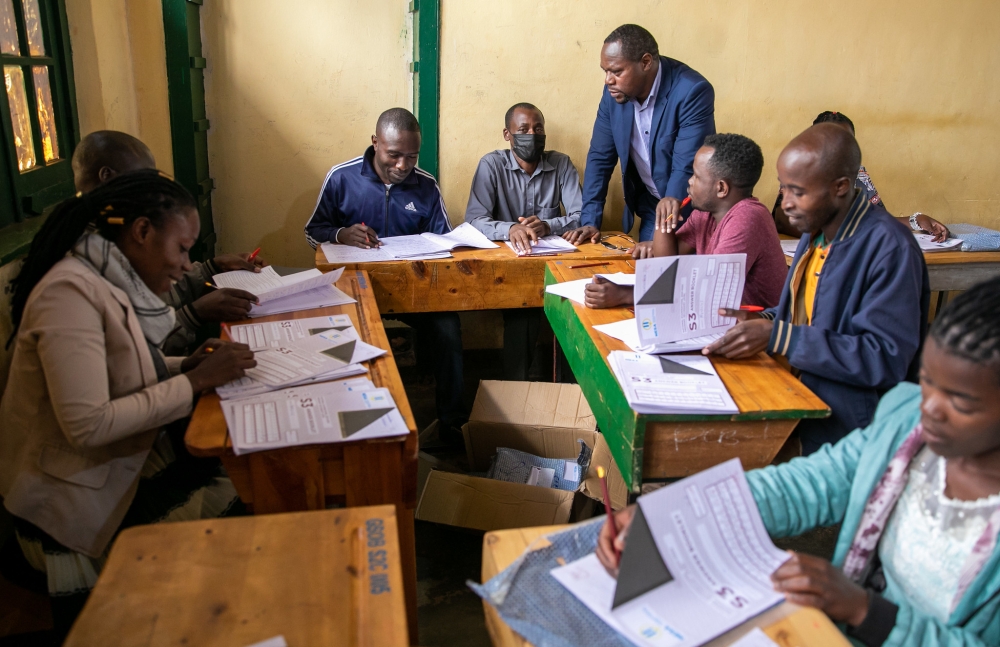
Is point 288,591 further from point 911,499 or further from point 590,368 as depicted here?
point 590,368

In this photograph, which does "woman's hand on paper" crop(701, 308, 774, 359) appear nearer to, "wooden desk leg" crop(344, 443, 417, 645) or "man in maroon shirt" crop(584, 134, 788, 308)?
"man in maroon shirt" crop(584, 134, 788, 308)

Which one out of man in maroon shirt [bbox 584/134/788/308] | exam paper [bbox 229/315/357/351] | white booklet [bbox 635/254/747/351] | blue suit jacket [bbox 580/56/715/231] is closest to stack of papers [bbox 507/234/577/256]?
blue suit jacket [bbox 580/56/715/231]

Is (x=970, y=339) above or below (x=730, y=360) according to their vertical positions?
above

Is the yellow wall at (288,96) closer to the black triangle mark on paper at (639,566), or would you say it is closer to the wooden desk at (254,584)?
the wooden desk at (254,584)

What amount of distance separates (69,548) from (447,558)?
1.23m

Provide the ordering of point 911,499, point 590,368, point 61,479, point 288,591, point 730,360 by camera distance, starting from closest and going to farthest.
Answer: point 288,591 < point 911,499 < point 61,479 < point 730,360 < point 590,368

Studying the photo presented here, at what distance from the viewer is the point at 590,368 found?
2078mm

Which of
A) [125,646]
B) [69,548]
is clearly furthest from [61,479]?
[125,646]

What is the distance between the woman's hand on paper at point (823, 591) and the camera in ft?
3.51

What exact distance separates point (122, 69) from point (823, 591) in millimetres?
3385

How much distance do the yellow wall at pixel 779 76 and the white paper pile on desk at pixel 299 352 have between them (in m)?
2.04

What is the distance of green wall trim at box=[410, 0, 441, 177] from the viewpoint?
12.1ft

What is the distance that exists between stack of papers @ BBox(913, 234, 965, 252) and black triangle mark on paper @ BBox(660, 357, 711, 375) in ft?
7.70

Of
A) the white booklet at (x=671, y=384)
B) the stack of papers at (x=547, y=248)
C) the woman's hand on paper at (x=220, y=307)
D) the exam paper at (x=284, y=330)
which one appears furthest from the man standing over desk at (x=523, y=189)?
the white booklet at (x=671, y=384)
